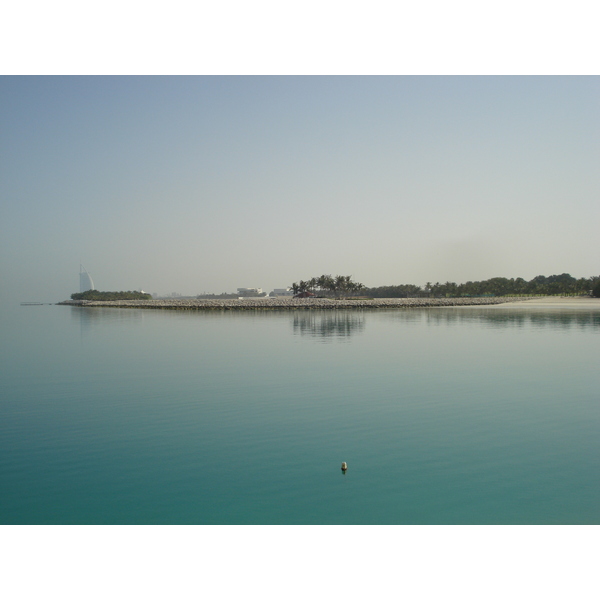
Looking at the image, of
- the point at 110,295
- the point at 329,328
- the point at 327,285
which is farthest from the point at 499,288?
the point at 110,295

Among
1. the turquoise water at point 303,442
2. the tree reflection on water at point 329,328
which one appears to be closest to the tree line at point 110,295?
the tree reflection on water at point 329,328

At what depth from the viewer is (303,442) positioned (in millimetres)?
7844

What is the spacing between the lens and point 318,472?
663cm

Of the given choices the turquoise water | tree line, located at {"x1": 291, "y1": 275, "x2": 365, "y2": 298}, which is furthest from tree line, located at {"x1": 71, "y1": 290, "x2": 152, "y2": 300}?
the turquoise water

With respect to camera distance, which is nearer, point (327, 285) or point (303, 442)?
Answer: point (303, 442)

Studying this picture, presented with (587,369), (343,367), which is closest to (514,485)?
(343,367)

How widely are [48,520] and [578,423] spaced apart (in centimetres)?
840

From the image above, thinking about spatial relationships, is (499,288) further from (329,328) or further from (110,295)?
(110,295)

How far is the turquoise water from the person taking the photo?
225 inches

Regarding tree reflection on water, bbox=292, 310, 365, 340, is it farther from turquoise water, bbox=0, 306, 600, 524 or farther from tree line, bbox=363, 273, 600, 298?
tree line, bbox=363, 273, 600, 298

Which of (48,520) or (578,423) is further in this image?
(578,423)

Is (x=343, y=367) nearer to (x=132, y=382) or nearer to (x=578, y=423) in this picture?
(x=132, y=382)

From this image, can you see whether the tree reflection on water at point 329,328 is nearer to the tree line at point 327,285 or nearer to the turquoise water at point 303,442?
the turquoise water at point 303,442

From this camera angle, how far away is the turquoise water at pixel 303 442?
5715 millimetres
